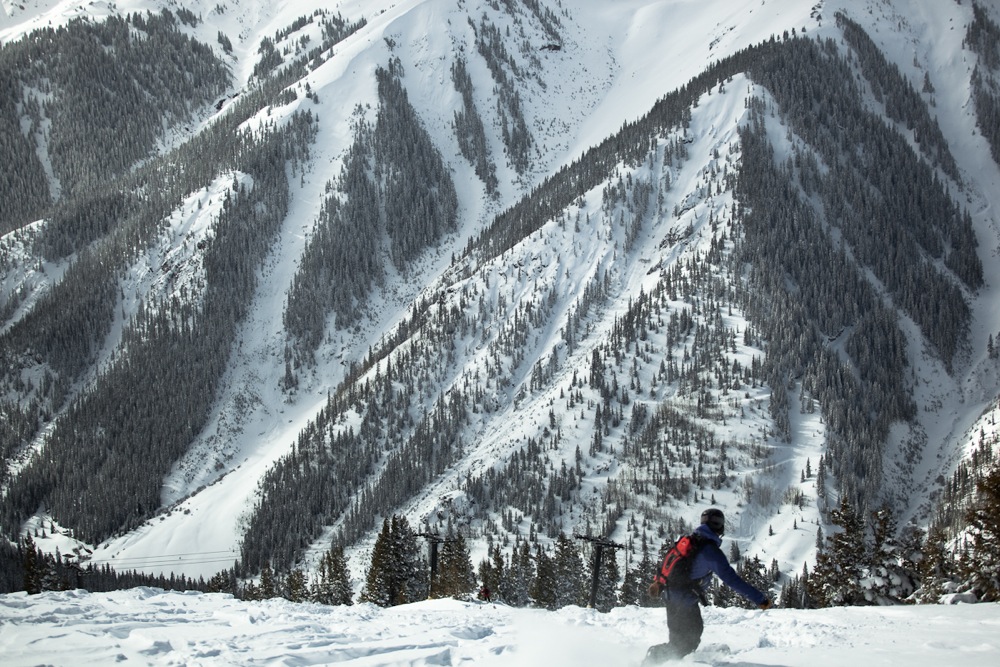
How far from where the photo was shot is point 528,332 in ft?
468

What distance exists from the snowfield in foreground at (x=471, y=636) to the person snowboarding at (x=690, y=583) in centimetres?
48

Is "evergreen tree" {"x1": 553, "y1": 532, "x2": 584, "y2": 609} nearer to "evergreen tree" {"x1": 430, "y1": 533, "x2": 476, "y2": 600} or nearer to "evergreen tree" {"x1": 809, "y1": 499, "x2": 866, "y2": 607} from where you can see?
"evergreen tree" {"x1": 430, "y1": 533, "x2": 476, "y2": 600}

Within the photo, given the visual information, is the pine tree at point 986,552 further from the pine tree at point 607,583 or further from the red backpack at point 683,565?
the pine tree at point 607,583

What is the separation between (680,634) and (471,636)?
208 inches

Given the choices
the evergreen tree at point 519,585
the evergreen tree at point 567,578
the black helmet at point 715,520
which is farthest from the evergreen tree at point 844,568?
the black helmet at point 715,520

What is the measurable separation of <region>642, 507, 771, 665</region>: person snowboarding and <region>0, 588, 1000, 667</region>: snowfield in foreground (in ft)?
1.56

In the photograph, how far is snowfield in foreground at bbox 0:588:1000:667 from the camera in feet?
44.5

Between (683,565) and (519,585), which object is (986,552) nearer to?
(683,565)

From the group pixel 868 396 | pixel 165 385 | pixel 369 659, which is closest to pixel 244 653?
pixel 369 659

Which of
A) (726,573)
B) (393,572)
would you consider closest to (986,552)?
(726,573)

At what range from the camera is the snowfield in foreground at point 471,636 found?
1355cm

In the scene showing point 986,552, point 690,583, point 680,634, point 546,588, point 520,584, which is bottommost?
point 520,584

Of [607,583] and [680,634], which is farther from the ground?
[680,634]

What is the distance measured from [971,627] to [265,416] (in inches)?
5879
